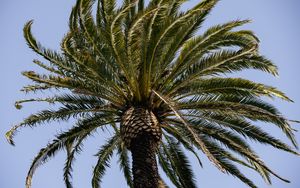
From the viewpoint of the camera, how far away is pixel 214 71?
11812 millimetres

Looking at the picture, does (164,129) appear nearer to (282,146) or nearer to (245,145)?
(245,145)

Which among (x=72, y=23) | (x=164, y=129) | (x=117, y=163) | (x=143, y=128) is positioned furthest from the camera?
(x=117, y=163)

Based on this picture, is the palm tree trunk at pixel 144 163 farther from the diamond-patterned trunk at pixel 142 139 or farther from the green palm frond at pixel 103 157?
the green palm frond at pixel 103 157

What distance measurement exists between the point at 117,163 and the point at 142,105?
10.9 ft

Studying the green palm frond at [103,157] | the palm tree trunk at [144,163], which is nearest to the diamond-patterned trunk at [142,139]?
the palm tree trunk at [144,163]

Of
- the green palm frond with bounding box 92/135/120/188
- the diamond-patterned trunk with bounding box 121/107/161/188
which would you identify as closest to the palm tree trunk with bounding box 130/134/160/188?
the diamond-patterned trunk with bounding box 121/107/161/188

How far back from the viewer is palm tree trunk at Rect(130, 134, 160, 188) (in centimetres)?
1081

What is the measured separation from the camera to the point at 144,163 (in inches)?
437

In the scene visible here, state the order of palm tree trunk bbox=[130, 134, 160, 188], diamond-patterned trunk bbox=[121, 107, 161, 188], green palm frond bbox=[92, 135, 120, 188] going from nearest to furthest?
1. palm tree trunk bbox=[130, 134, 160, 188]
2. diamond-patterned trunk bbox=[121, 107, 161, 188]
3. green palm frond bbox=[92, 135, 120, 188]

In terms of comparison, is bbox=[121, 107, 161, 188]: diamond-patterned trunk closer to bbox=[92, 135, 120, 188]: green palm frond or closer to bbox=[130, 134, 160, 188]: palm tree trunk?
bbox=[130, 134, 160, 188]: palm tree trunk

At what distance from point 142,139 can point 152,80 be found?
66.1 inches

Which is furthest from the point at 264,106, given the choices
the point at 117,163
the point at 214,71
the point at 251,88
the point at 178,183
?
the point at 117,163

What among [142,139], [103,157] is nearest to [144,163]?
[142,139]

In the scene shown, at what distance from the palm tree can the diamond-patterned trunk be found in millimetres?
25
